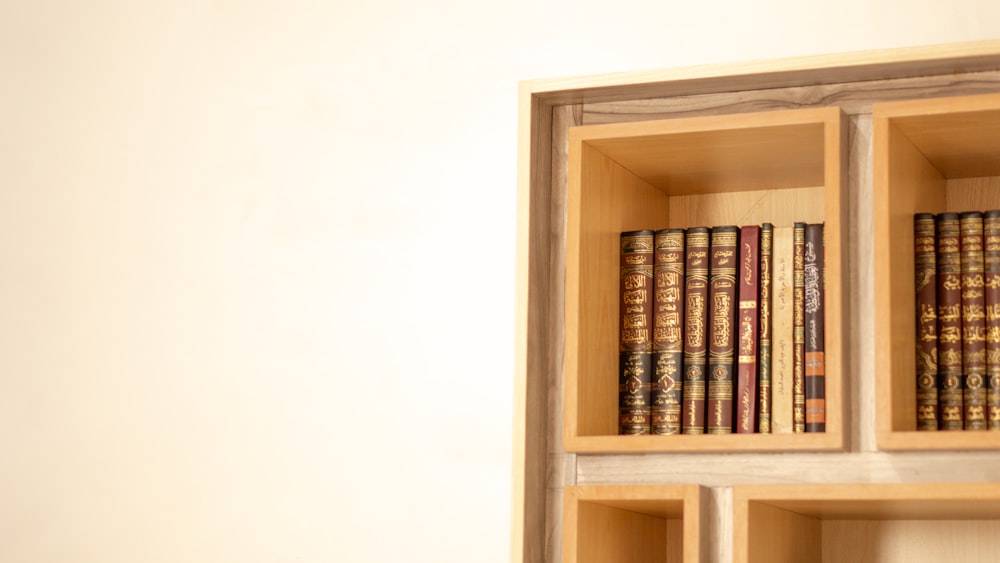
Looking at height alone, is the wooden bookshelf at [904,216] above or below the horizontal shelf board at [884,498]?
above

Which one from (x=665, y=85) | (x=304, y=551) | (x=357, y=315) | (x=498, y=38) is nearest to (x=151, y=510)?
(x=304, y=551)

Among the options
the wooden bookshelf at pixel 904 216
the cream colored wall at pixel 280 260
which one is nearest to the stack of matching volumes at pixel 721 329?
the wooden bookshelf at pixel 904 216

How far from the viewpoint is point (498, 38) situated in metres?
2.46

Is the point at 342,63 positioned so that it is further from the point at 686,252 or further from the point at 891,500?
the point at 891,500

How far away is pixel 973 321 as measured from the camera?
165 cm

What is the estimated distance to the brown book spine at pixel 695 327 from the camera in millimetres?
1767

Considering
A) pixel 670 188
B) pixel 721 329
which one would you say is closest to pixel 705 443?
pixel 721 329

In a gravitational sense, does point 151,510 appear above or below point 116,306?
below

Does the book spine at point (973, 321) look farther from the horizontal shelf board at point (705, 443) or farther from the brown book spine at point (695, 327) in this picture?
the brown book spine at point (695, 327)

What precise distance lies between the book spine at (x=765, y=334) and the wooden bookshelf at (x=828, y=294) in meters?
0.11

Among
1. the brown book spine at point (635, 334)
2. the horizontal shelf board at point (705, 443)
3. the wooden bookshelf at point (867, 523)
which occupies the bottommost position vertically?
the wooden bookshelf at point (867, 523)

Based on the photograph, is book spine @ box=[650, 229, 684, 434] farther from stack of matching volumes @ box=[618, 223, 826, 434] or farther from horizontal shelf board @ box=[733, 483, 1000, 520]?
horizontal shelf board @ box=[733, 483, 1000, 520]

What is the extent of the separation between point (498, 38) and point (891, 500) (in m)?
1.23

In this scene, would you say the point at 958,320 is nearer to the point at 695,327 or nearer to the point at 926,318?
the point at 926,318
